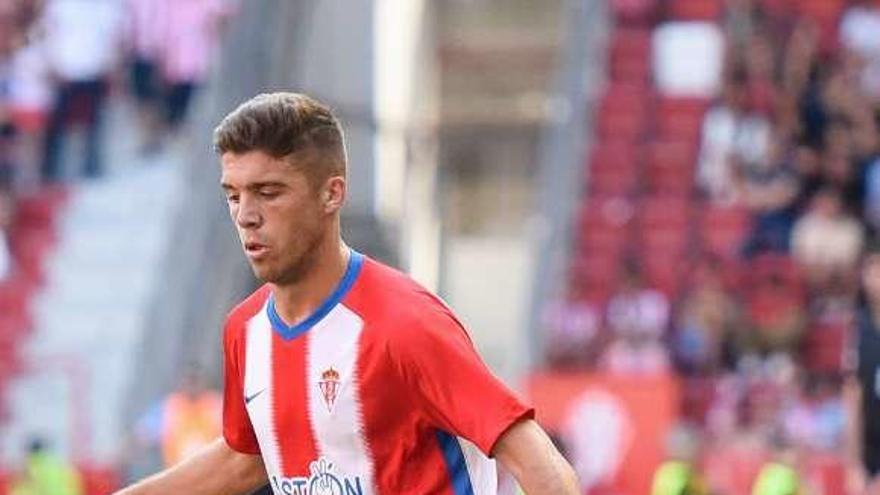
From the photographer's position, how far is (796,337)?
750 inches

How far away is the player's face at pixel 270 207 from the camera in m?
5.96

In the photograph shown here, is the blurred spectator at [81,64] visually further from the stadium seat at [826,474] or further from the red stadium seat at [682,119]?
the stadium seat at [826,474]

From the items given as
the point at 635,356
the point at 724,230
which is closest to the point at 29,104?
the point at 724,230

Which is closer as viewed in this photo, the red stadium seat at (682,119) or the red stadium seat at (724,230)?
the red stadium seat at (724,230)

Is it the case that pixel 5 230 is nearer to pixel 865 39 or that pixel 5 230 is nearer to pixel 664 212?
pixel 664 212

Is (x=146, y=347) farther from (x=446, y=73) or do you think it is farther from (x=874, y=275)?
(x=446, y=73)

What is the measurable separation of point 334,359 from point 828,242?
1367cm

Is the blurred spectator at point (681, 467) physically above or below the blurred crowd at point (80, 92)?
below

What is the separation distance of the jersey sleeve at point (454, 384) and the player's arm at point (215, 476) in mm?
695

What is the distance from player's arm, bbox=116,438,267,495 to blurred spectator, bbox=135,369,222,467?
1072 cm

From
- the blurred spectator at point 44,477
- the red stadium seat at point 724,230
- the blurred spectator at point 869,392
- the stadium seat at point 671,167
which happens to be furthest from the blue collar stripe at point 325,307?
the stadium seat at point 671,167

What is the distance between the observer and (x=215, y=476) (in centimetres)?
659

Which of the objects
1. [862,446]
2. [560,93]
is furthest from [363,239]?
[862,446]

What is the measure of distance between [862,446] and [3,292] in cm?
1098
